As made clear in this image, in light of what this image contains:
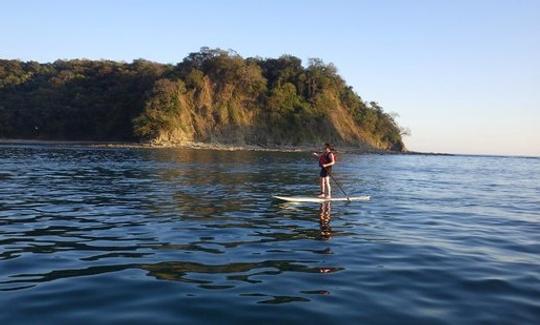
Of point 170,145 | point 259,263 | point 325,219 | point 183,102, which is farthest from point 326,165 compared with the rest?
point 183,102

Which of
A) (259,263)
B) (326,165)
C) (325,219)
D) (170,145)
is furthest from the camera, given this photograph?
(170,145)

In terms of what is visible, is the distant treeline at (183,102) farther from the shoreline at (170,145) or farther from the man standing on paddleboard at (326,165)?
the man standing on paddleboard at (326,165)

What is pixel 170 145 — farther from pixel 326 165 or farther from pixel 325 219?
pixel 325 219

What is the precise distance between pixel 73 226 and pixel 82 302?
6.59 metres

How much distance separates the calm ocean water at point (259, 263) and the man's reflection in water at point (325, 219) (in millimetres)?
36

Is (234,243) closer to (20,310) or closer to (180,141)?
(20,310)

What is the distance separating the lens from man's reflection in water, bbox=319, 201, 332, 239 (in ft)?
43.3

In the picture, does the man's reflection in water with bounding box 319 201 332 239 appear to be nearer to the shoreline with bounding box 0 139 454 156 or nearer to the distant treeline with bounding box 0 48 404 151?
the shoreline with bounding box 0 139 454 156

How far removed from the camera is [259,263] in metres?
9.62

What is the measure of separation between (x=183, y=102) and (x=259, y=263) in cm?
→ 10188

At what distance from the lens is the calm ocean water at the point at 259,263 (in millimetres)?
6965

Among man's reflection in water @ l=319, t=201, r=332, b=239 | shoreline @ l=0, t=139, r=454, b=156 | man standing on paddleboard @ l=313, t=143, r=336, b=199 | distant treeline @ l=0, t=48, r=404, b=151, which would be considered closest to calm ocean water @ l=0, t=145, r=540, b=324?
man's reflection in water @ l=319, t=201, r=332, b=239

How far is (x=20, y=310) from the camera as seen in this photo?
664 cm

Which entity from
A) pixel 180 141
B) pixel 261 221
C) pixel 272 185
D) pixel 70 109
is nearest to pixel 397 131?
pixel 180 141
